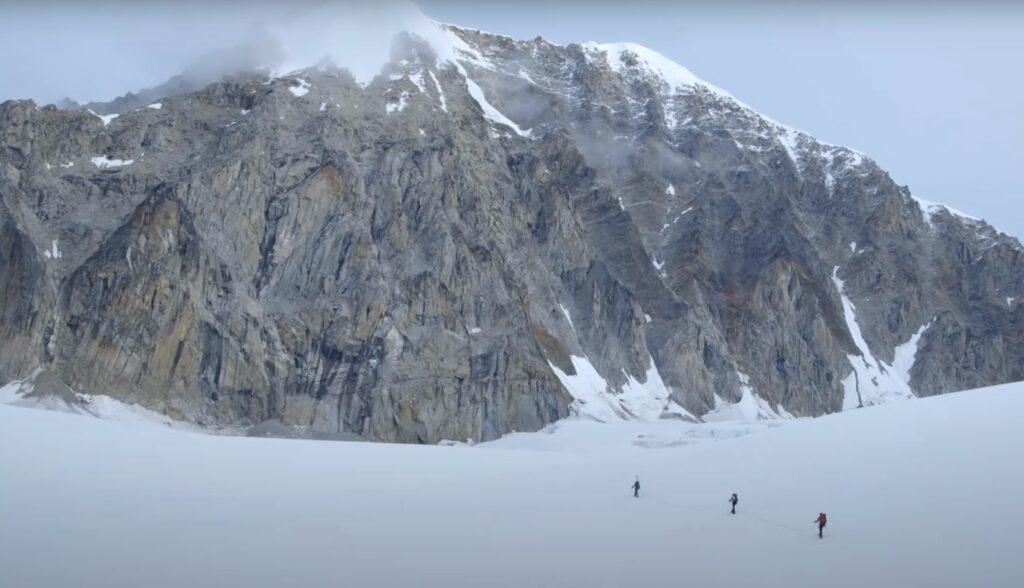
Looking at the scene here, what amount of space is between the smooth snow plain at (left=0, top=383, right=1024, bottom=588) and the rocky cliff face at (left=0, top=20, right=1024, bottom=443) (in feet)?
123

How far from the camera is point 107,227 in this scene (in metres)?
81.9

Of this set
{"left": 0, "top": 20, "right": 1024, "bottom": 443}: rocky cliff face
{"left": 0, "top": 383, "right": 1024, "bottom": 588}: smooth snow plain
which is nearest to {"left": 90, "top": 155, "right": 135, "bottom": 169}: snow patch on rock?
{"left": 0, "top": 20, "right": 1024, "bottom": 443}: rocky cliff face

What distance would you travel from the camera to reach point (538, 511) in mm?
25328

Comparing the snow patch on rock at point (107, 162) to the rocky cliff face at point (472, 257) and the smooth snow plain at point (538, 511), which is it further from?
the smooth snow plain at point (538, 511)

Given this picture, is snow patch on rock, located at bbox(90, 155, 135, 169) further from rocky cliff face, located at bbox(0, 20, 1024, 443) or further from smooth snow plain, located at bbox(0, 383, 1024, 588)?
smooth snow plain, located at bbox(0, 383, 1024, 588)

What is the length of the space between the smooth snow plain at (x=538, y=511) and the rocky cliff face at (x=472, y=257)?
37615 millimetres

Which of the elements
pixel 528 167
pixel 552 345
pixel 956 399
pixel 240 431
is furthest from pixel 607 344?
pixel 956 399

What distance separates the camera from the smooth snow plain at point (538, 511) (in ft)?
60.8

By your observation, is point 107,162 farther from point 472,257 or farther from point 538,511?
point 538,511

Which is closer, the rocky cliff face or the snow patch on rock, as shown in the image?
the rocky cliff face

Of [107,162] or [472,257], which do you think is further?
[472,257]

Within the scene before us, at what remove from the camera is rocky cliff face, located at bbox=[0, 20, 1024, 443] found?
2940 inches

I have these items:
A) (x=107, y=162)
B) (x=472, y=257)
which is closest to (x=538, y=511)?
(x=472, y=257)

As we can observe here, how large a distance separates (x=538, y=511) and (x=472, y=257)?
64.5 meters
